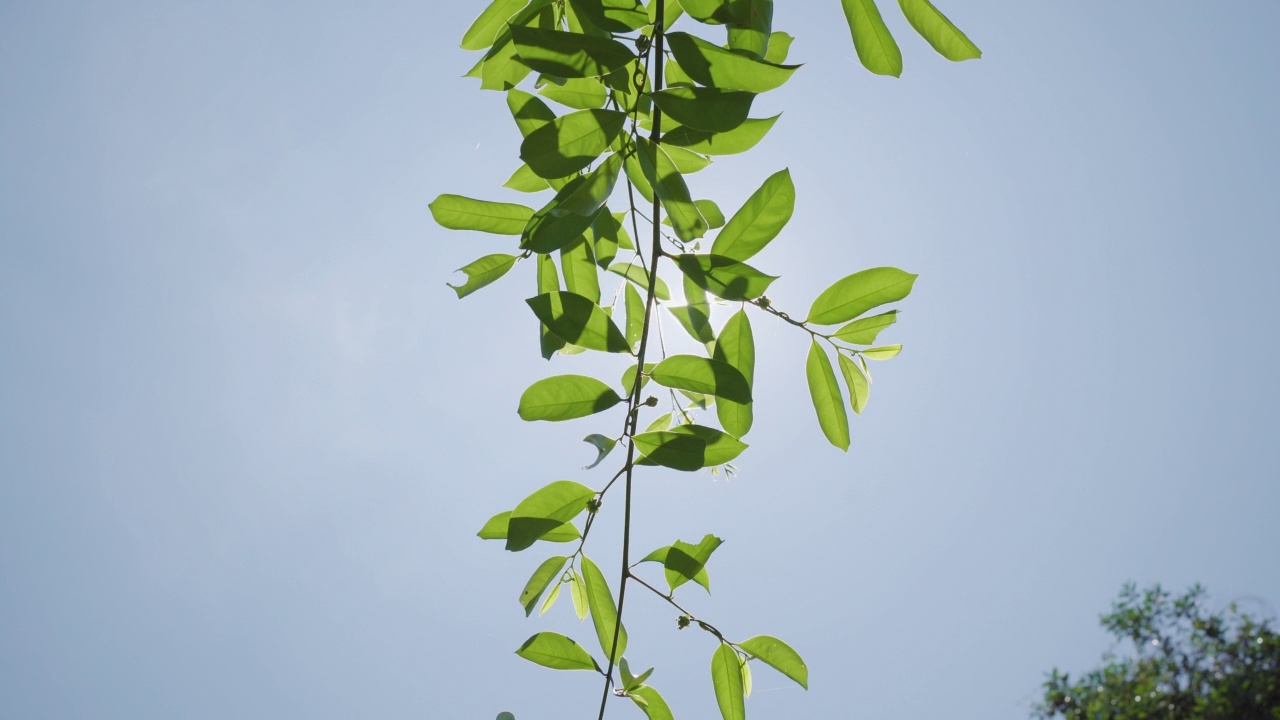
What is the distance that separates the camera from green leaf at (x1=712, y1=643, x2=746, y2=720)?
843 mm

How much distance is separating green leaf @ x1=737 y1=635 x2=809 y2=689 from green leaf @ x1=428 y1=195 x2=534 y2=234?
554 millimetres

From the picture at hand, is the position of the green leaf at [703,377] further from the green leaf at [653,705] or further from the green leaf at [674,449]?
the green leaf at [653,705]

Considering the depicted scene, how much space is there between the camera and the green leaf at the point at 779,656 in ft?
2.73

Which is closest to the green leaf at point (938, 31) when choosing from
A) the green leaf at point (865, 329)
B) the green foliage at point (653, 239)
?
the green foliage at point (653, 239)

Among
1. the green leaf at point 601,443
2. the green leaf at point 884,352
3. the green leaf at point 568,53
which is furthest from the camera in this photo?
the green leaf at point 884,352

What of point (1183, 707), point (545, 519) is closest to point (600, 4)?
point (545, 519)

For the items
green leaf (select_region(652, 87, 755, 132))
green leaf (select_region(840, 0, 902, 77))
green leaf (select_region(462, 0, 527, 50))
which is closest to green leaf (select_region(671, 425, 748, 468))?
green leaf (select_region(652, 87, 755, 132))

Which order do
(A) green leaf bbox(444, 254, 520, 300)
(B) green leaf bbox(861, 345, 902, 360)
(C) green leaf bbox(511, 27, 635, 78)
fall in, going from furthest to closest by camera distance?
1. (B) green leaf bbox(861, 345, 902, 360)
2. (A) green leaf bbox(444, 254, 520, 300)
3. (C) green leaf bbox(511, 27, 635, 78)

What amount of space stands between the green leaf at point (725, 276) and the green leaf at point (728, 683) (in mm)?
432

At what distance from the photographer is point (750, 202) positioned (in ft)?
2.22

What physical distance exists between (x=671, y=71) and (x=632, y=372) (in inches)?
13.3

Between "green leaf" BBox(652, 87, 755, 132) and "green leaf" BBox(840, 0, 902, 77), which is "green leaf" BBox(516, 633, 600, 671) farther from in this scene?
"green leaf" BBox(840, 0, 902, 77)

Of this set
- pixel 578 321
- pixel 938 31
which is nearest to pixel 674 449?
pixel 578 321

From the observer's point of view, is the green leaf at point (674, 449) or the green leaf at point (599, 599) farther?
the green leaf at point (599, 599)
